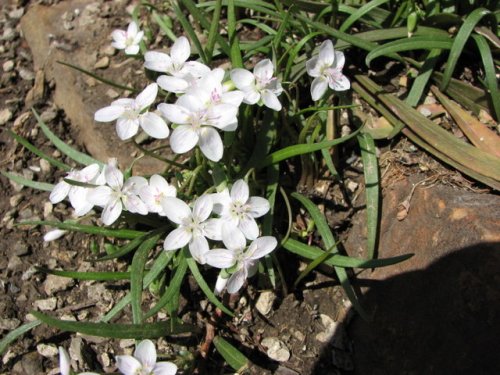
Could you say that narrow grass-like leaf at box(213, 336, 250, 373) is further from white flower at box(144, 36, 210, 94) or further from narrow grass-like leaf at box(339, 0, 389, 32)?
narrow grass-like leaf at box(339, 0, 389, 32)

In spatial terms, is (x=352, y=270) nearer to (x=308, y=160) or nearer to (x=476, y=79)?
(x=308, y=160)

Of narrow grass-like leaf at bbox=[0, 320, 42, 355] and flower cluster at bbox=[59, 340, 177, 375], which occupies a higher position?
flower cluster at bbox=[59, 340, 177, 375]

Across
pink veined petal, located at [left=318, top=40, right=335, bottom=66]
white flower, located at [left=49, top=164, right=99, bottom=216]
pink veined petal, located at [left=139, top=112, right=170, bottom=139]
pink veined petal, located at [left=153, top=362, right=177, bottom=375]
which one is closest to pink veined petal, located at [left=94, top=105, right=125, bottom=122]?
pink veined petal, located at [left=139, top=112, right=170, bottom=139]

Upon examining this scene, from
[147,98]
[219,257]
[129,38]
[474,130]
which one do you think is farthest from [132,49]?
[474,130]

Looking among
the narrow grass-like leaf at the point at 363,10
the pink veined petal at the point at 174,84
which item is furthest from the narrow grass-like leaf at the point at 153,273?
the narrow grass-like leaf at the point at 363,10

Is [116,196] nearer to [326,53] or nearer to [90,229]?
[90,229]

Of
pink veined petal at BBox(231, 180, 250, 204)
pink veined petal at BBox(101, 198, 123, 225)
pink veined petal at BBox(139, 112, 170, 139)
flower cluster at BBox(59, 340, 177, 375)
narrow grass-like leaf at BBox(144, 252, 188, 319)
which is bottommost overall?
narrow grass-like leaf at BBox(144, 252, 188, 319)
